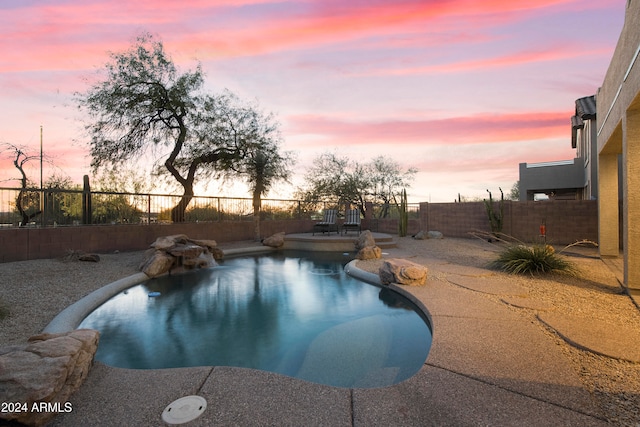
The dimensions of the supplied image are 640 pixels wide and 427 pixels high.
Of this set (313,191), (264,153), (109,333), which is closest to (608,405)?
(109,333)

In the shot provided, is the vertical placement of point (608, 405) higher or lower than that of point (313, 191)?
lower

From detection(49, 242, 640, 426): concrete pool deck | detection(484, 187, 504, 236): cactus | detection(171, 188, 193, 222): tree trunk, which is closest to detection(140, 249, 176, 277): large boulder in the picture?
detection(171, 188, 193, 222): tree trunk

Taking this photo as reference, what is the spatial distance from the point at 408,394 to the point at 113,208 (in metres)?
9.91

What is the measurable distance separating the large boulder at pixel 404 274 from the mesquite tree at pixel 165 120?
332 inches

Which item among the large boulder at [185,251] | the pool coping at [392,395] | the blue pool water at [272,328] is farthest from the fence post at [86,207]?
the pool coping at [392,395]

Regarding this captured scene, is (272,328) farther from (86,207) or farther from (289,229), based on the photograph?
(289,229)

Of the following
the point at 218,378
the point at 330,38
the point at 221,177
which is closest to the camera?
the point at 218,378

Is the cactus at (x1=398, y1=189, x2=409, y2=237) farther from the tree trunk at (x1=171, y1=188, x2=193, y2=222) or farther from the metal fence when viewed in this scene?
the tree trunk at (x1=171, y1=188, x2=193, y2=222)

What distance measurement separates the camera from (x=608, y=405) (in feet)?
6.03

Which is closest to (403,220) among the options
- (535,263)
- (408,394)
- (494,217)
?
(494,217)

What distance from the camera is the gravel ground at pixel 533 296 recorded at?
2.06 metres

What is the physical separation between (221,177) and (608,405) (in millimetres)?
13160

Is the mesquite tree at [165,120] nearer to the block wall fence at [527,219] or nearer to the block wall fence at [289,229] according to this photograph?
the block wall fence at [289,229]

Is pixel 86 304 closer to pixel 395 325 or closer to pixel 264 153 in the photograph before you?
pixel 395 325
